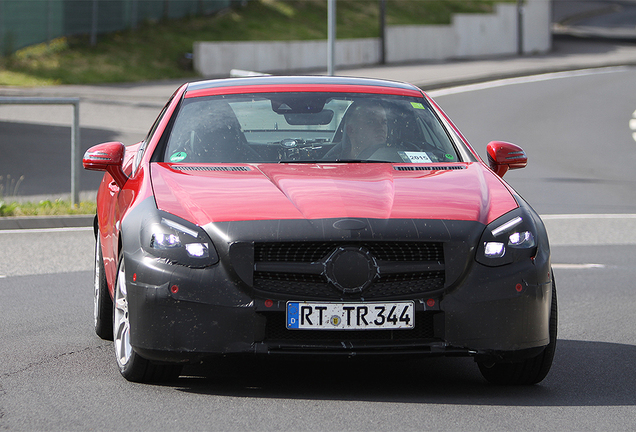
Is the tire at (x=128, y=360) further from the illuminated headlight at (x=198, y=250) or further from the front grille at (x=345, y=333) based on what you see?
the front grille at (x=345, y=333)

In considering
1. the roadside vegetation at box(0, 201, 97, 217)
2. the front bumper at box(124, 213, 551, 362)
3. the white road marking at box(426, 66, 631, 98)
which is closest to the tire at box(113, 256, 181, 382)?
the front bumper at box(124, 213, 551, 362)

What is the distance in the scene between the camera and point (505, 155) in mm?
6219

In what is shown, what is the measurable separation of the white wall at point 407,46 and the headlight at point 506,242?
31.8 metres

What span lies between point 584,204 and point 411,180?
9.02 meters

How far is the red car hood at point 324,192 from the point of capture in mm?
5000

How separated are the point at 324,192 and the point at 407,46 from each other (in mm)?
39408

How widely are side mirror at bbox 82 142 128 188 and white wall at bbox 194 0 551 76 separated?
1200 inches

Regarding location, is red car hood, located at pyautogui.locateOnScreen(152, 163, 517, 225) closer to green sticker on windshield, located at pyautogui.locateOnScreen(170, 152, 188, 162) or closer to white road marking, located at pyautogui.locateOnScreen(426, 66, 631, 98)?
green sticker on windshield, located at pyautogui.locateOnScreen(170, 152, 188, 162)

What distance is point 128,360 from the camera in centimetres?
531

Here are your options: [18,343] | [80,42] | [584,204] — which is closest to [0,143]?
[584,204]

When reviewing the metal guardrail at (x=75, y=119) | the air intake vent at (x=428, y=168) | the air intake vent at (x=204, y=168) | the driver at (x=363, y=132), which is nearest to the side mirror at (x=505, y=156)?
the air intake vent at (x=428, y=168)

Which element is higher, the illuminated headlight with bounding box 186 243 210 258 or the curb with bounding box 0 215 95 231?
the illuminated headlight with bounding box 186 243 210 258

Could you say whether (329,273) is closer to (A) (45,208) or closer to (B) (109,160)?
(B) (109,160)

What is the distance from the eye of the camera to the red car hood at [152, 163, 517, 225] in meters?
5.00
